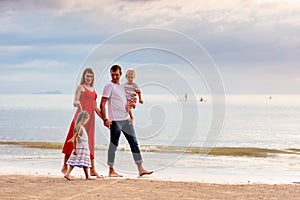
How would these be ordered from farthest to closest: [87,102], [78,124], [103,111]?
1. [103,111]
2. [87,102]
3. [78,124]

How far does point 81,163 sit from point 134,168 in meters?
3.44

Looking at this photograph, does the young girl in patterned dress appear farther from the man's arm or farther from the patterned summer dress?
the man's arm

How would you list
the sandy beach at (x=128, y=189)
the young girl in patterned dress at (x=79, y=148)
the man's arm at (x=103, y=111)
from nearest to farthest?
the sandy beach at (x=128, y=189)
the young girl in patterned dress at (x=79, y=148)
the man's arm at (x=103, y=111)

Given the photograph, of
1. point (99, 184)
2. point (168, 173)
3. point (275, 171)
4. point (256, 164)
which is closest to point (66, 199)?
point (99, 184)

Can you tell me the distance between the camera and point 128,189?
30.0 ft

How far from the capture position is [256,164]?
16.2 metres

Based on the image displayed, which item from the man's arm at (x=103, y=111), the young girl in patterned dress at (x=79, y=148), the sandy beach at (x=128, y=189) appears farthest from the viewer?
the man's arm at (x=103, y=111)

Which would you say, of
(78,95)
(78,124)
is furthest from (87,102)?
(78,124)

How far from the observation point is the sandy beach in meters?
8.66

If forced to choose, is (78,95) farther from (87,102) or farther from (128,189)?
(128,189)

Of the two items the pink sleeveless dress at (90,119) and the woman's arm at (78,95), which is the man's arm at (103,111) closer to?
the pink sleeveless dress at (90,119)

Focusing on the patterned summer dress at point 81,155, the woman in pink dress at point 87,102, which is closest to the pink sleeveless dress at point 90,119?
the woman in pink dress at point 87,102

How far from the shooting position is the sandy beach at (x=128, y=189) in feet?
28.4

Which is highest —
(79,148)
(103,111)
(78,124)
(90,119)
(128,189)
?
(103,111)
